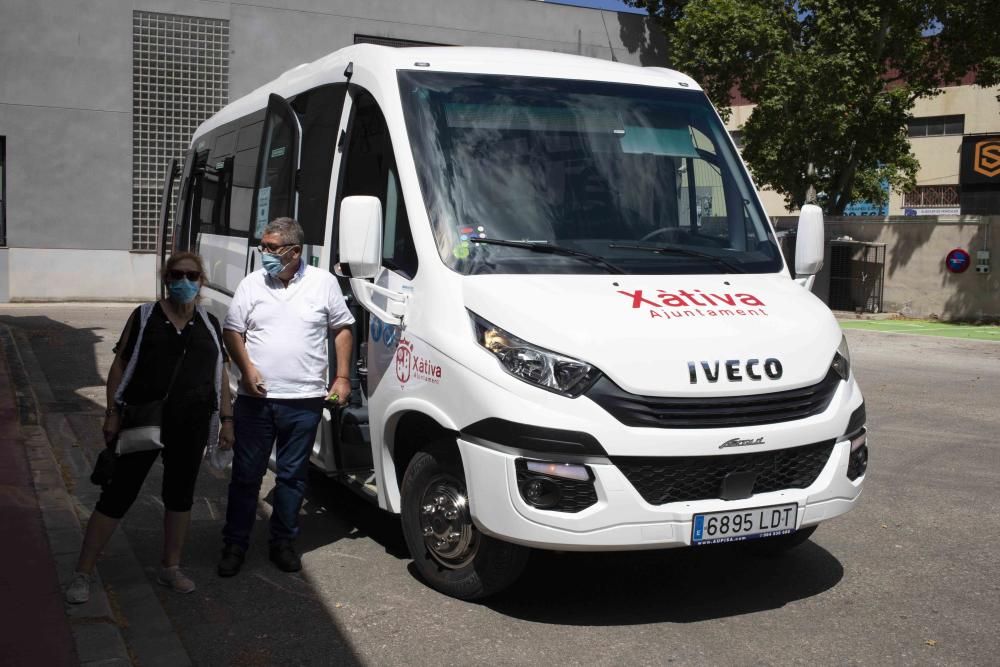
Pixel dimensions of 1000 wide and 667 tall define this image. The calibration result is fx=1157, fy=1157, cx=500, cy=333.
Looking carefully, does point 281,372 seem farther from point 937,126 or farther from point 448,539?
point 937,126

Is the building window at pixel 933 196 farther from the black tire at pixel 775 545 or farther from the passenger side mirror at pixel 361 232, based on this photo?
the passenger side mirror at pixel 361 232

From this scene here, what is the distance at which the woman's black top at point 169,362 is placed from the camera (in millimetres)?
5176

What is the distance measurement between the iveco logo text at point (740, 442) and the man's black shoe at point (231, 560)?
2516 mm

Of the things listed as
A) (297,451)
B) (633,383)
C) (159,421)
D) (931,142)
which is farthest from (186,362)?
(931,142)

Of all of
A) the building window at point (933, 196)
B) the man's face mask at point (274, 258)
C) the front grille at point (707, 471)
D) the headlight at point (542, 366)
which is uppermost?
the building window at point (933, 196)

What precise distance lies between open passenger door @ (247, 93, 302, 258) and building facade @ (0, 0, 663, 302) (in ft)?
68.4

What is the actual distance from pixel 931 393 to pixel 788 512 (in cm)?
891

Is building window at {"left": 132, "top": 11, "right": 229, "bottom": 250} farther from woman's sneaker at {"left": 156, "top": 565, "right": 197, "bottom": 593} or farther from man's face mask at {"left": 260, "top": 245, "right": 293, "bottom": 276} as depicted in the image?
woman's sneaker at {"left": 156, "top": 565, "right": 197, "bottom": 593}

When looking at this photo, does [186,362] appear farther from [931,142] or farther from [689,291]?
[931,142]

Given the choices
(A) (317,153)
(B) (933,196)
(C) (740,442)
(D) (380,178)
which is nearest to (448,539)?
(C) (740,442)

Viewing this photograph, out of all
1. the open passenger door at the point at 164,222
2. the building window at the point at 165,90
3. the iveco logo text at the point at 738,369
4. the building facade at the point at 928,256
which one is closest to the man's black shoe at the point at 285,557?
the iveco logo text at the point at 738,369

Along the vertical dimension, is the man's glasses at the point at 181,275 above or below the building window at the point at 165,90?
below

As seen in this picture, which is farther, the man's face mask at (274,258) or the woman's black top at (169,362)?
the man's face mask at (274,258)

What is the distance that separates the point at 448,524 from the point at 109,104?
956 inches
